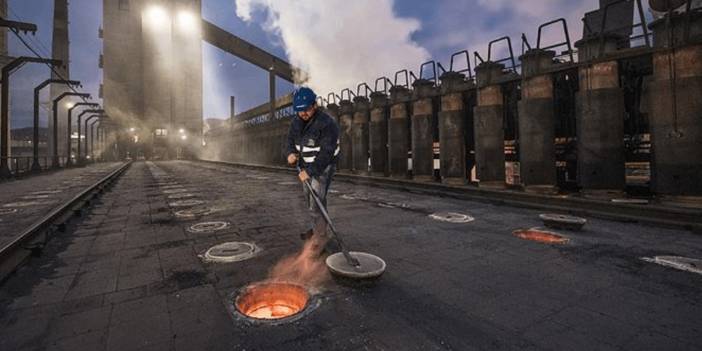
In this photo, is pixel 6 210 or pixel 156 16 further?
pixel 156 16

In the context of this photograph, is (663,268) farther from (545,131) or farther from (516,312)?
(545,131)

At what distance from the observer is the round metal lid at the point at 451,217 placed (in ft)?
20.1

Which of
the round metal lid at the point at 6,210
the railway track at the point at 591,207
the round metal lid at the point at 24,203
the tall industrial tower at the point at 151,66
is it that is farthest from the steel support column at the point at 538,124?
Result: the tall industrial tower at the point at 151,66

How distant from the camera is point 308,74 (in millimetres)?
42469

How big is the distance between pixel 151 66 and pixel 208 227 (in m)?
52.5

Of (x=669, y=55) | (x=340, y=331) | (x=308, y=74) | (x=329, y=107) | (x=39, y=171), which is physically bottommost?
(x=340, y=331)

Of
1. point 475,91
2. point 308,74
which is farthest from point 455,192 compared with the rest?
point 308,74

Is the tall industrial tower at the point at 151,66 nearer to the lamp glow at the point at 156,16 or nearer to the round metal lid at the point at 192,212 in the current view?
the lamp glow at the point at 156,16

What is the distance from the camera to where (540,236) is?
4852mm

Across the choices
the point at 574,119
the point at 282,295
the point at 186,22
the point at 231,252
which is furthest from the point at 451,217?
the point at 186,22

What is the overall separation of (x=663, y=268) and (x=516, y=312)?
2.29 meters

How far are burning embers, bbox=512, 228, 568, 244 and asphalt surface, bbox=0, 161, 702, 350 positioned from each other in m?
0.17

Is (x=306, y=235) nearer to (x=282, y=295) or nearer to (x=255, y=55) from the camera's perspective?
(x=282, y=295)

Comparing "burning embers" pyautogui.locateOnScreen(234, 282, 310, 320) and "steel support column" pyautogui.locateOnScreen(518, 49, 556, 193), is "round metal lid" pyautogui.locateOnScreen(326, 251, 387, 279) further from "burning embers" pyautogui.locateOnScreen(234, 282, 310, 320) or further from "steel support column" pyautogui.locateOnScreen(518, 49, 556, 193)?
"steel support column" pyautogui.locateOnScreen(518, 49, 556, 193)
